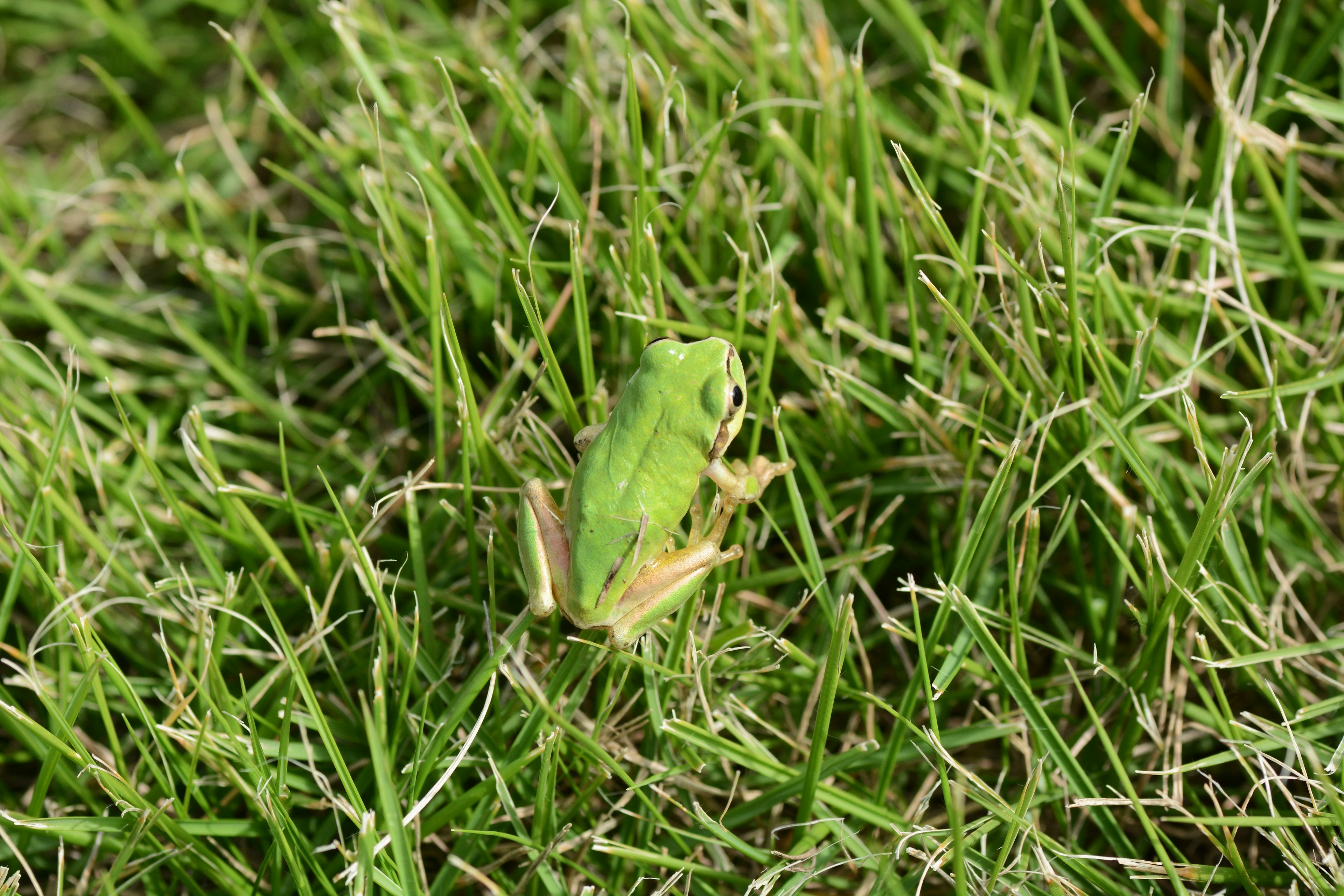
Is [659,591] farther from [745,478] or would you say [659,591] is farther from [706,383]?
[706,383]

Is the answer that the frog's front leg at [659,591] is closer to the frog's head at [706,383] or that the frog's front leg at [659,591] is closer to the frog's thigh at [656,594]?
the frog's thigh at [656,594]

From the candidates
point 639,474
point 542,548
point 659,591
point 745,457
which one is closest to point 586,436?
point 639,474

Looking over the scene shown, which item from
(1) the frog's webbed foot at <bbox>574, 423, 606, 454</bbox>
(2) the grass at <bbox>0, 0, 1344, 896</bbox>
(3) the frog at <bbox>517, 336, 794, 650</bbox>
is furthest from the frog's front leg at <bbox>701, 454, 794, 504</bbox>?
(1) the frog's webbed foot at <bbox>574, 423, 606, 454</bbox>

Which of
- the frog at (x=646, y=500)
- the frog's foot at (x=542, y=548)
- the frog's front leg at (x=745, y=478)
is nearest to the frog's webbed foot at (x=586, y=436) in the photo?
the frog at (x=646, y=500)

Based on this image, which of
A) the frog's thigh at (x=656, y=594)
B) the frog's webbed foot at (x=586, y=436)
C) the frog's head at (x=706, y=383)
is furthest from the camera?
the frog's webbed foot at (x=586, y=436)

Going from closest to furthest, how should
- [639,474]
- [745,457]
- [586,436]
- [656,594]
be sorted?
[656,594], [639,474], [586,436], [745,457]

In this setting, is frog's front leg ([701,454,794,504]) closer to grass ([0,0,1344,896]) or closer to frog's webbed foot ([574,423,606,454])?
grass ([0,0,1344,896])

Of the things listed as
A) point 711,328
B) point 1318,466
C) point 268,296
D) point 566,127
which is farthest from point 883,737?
point 268,296
